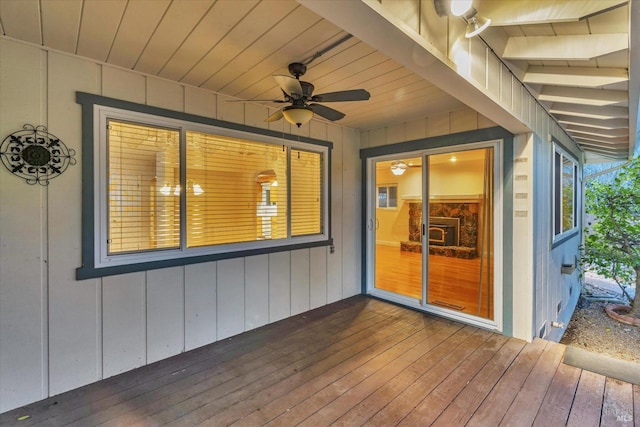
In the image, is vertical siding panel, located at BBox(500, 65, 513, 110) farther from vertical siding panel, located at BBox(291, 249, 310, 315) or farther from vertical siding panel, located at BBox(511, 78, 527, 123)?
vertical siding panel, located at BBox(291, 249, 310, 315)

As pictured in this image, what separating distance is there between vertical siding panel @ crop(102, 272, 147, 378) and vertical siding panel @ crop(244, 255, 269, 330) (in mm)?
967

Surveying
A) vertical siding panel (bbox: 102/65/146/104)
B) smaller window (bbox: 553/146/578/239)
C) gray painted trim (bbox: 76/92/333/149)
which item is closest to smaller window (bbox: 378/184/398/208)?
smaller window (bbox: 553/146/578/239)

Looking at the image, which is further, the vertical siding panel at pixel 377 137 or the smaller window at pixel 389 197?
the smaller window at pixel 389 197

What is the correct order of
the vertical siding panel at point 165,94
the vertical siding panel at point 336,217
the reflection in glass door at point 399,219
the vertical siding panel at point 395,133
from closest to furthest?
the vertical siding panel at point 165,94 → the vertical siding panel at point 395,133 → the vertical siding panel at point 336,217 → the reflection in glass door at point 399,219

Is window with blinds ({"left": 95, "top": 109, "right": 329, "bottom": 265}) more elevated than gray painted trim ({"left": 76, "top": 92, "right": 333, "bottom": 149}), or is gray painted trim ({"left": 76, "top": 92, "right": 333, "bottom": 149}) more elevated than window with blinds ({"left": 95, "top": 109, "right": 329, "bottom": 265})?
gray painted trim ({"left": 76, "top": 92, "right": 333, "bottom": 149})

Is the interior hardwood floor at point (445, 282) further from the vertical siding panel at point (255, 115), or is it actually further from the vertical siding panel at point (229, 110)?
the vertical siding panel at point (229, 110)

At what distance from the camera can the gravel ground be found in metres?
3.76

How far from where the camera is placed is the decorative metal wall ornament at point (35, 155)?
77.5 inches

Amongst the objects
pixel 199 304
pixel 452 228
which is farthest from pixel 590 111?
pixel 199 304

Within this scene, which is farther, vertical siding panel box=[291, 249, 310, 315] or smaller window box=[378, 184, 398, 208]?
smaller window box=[378, 184, 398, 208]

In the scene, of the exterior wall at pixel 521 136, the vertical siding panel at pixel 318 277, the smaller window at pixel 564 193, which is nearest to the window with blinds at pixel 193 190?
the vertical siding panel at pixel 318 277

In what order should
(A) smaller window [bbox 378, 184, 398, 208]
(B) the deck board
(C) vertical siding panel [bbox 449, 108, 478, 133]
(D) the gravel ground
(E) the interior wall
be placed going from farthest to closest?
(A) smaller window [bbox 378, 184, 398, 208], (E) the interior wall, (D) the gravel ground, (C) vertical siding panel [bbox 449, 108, 478, 133], (B) the deck board

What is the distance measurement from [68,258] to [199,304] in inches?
42.2

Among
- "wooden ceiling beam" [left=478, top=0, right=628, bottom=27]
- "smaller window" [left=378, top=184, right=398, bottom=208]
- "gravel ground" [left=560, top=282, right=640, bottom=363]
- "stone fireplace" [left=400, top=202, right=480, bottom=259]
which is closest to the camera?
"wooden ceiling beam" [left=478, top=0, right=628, bottom=27]
